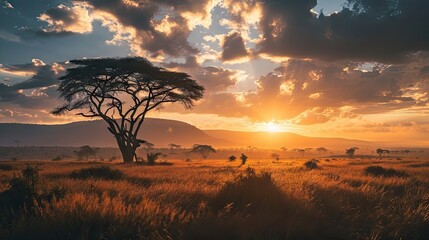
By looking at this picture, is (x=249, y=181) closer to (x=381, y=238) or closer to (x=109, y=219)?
(x=381, y=238)

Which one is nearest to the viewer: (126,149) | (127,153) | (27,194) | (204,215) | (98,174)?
(204,215)

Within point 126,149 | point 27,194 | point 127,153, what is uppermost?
point 126,149

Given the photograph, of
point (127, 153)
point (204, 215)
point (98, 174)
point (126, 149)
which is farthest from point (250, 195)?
point (127, 153)

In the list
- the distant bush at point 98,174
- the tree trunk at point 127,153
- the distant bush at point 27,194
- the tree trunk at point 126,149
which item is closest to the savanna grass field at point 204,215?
the distant bush at point 27,194

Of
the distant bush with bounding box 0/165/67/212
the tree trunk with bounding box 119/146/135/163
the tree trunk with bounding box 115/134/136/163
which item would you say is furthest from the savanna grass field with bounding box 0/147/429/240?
the tree trunk with bounding box 119/146/135/163

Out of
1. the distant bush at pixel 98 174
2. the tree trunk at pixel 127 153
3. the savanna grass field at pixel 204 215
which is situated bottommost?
the savanna grass field at pixel 204 215

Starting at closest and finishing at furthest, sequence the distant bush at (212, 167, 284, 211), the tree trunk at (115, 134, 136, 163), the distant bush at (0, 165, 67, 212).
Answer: the distant bush at (0, 165, 67, 212) < the distant bush at (212, 167, 284, 211) < the tree trunk at (115, 134, 136, 163)

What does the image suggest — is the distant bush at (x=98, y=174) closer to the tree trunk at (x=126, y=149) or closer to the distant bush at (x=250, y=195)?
the distant bush at (x=250, y=195)

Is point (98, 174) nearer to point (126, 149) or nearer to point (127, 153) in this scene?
point (126, 149)

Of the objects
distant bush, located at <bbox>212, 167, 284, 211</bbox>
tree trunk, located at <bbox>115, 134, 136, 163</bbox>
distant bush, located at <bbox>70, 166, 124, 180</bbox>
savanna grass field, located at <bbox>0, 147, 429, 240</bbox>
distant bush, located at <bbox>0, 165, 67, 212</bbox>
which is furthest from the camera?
tree trunk, located at <bbox>115, 134, 136, 163</bbox>

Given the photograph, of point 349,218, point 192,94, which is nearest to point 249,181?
point 349,218

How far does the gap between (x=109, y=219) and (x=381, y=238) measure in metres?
5.30

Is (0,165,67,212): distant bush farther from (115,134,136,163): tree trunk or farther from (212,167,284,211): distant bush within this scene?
(115,134,136,163): tree trunk

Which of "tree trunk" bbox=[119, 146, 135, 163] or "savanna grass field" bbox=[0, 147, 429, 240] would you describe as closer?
"savanna grass field" bbox=[0, 147, 429, 240]
